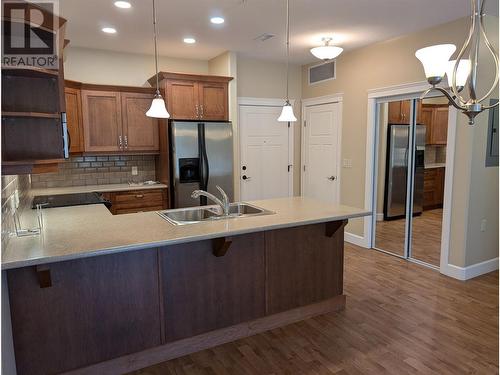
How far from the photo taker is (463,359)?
2430mm

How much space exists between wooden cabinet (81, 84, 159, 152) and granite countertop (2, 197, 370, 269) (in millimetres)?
1567

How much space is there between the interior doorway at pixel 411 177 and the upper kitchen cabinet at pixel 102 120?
3.28 metres

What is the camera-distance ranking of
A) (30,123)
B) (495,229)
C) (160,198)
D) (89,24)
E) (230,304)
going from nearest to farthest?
1. (30,123)
2. (230,304)
3. (89,24)
4. (495,229)
5. (160,198)

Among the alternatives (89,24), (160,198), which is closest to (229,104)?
(160,198)

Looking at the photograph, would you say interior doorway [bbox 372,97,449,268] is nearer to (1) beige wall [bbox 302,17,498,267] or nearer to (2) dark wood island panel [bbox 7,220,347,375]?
(1) beige wall [bbox 302,17,498,267]

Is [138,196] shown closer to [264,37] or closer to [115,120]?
[115,120]

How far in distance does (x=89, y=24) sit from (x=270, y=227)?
2.83 m

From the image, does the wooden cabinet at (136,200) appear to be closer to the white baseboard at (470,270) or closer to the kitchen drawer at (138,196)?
the kitchen drawer at (138,196)

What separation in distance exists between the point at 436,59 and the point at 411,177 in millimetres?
2763

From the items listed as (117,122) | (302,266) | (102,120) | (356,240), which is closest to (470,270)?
(356,240)

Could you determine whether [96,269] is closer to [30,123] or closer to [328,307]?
[30,123]

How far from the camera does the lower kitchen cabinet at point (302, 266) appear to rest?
2.82 m

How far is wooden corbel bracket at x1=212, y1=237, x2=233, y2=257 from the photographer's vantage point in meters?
2.44

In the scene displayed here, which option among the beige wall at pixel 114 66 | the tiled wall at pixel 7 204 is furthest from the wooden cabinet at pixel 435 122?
the tiled wall at pixel 7 204
